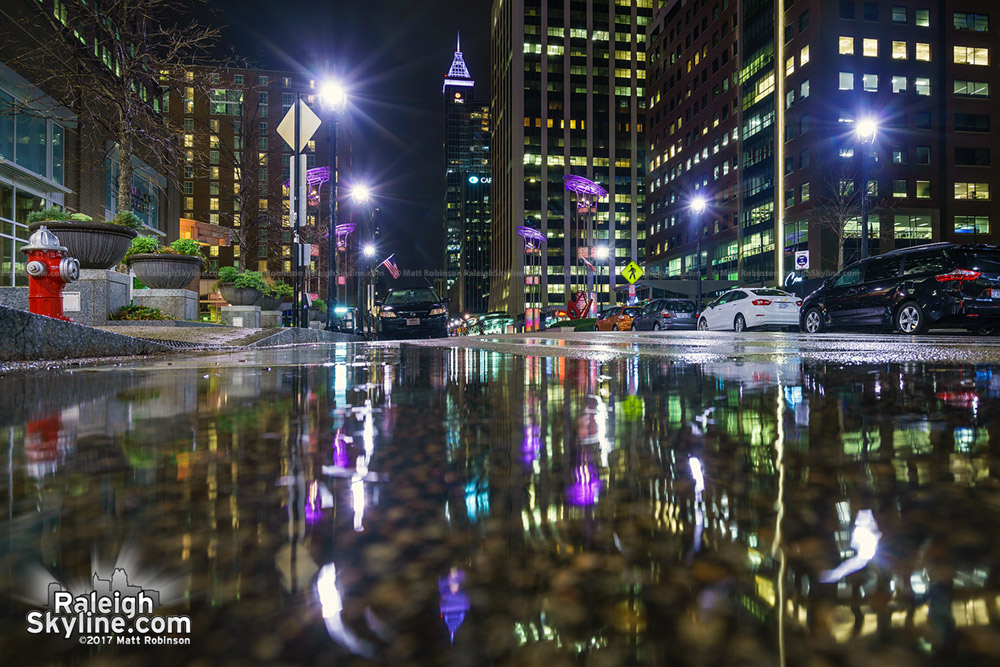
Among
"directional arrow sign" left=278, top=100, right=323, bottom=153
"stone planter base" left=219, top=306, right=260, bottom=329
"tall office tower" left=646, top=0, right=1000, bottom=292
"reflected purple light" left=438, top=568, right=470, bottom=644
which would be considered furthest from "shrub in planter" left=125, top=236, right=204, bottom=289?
"tall office tower" left=646, top=0, right=1000, bottom=292

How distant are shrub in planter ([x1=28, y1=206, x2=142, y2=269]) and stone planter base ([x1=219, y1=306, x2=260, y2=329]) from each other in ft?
17.7

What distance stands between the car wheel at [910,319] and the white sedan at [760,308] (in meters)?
6.62

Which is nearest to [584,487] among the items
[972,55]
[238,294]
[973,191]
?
[238,294]

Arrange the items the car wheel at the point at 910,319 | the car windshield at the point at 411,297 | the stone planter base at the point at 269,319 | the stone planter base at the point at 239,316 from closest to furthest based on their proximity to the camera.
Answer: the car wheel at the point at 910,319
the car windshield at the point at 411,297
the stone planter base at the point at 239,316
the stone planter base at the point at 269,319

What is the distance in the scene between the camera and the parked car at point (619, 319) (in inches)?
1176

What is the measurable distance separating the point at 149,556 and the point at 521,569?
45cm

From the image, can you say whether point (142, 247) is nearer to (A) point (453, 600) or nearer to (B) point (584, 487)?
(B) point (584, 487)

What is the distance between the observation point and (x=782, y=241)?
189 feet

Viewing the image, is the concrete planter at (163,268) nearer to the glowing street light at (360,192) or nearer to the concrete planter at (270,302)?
the concrete planter at (270,302)

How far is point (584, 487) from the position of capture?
3.19 feet

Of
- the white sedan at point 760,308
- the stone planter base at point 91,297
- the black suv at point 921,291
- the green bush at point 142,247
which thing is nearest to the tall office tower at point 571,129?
the white sedan at point 760,308

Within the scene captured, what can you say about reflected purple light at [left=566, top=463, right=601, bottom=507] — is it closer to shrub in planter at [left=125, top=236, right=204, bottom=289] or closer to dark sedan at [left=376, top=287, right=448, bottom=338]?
shrub in planter at [left=125, top=236, right=204, bottom=289]

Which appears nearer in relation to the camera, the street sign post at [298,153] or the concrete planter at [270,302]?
the street sign post at [298,153]

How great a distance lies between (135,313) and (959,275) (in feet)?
56.6
